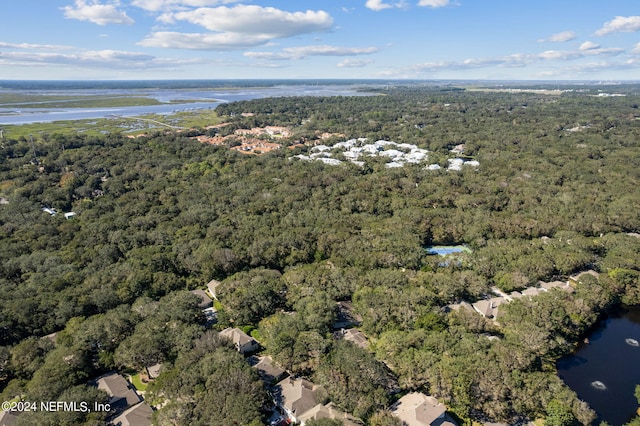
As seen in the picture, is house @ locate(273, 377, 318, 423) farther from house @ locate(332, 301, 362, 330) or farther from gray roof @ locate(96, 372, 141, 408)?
gray roof @ locate(96, 372, 141, 408)

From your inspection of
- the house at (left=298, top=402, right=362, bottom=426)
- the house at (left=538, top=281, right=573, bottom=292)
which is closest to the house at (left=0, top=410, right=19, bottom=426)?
the house at (left=298, top=402, right=362, bottom=426)

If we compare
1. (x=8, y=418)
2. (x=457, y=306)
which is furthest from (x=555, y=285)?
(x=8, y=418)

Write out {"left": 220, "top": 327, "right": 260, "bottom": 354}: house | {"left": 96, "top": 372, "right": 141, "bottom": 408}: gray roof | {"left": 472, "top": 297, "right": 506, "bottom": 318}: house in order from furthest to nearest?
{"left": 472, "top": 297, "right": 506, "bottom": 318}: house < {"left": 220, "top": 327, "right": 260, "bottom": 354}: house < {"left": 96, "top": 372, "right": 141, "bottom": 408}: gray roof

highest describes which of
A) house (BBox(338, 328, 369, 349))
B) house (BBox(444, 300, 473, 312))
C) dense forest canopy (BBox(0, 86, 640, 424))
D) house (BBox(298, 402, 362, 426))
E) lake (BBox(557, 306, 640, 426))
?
dense forest canopy (BBox(0, 86, 640, 424))

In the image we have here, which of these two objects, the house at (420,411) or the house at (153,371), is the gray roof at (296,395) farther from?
the house at (153,371)

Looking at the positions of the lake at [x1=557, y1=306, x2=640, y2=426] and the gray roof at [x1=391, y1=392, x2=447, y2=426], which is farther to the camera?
the lake at [x1=557, y1=306, x2=640, y2=426]

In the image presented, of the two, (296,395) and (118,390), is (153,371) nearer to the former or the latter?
(118,390)
